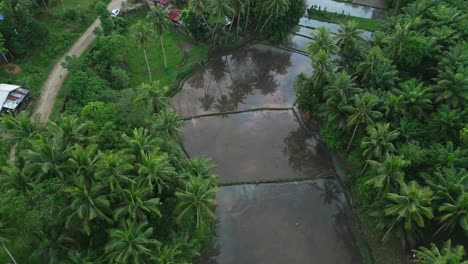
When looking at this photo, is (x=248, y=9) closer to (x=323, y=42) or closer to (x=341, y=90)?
(x=323, y=42)

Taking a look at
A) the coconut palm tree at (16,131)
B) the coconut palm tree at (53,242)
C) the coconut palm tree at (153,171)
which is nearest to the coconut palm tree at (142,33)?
the coconut palm tree at (16,131)

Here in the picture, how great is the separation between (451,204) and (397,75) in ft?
61.1

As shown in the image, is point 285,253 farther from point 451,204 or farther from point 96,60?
point 96,60

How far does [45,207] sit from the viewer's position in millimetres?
29281

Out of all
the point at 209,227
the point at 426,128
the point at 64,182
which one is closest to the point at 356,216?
the point at 426,128

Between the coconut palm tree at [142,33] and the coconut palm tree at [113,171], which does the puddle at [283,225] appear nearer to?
the coconut palm tree at [113,171]

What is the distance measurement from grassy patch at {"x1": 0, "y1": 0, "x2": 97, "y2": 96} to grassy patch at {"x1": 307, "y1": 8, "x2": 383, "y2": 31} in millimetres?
35790

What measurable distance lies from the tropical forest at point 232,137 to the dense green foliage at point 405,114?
17 centimetres

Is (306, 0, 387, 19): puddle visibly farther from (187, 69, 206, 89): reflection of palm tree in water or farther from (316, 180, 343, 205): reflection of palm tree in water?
(316, 180, 343, 205): reflection of palm tree in water

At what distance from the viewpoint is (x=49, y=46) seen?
5509cm

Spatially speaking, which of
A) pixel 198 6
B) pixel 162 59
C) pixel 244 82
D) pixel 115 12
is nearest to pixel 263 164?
pixel 244 82

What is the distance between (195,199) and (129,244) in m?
6.08

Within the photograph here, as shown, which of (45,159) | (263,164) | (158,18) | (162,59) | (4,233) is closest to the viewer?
(4,233)

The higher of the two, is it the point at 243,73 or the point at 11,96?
the point at 243,73
